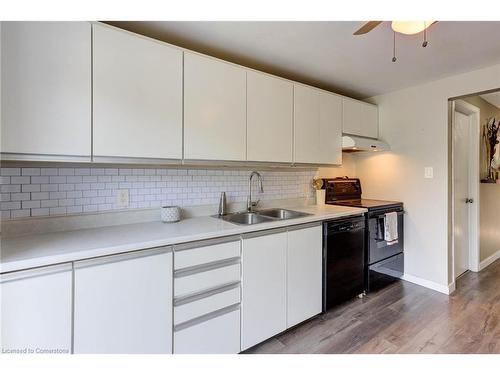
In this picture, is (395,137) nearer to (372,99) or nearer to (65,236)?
(372,99)

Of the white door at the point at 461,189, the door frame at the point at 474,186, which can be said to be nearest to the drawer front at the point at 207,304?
the white door at the point at 461,189

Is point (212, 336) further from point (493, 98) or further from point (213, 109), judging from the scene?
point (493, 98)

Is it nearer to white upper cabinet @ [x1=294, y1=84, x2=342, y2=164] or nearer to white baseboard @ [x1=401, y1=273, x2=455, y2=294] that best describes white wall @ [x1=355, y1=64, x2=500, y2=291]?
white baseboard @ [x1=401, y1=273, x2=455, y2=294]

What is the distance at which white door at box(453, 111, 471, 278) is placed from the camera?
9.21 feet

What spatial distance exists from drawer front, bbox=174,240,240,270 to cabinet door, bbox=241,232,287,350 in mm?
88

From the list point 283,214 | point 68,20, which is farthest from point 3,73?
point 283,214

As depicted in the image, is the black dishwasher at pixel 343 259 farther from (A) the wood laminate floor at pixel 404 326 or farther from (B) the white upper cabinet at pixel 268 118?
(B) the white upper cabinet at pixel 268 118

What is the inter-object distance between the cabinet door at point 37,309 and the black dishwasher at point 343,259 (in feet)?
5.75

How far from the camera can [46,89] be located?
4.06 feet

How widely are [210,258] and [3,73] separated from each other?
4.45 ft

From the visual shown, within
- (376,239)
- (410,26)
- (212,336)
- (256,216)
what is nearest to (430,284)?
(376,239)

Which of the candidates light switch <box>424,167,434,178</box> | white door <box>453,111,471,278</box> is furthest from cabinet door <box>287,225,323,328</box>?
white door <box>453,111,471,278</box>
